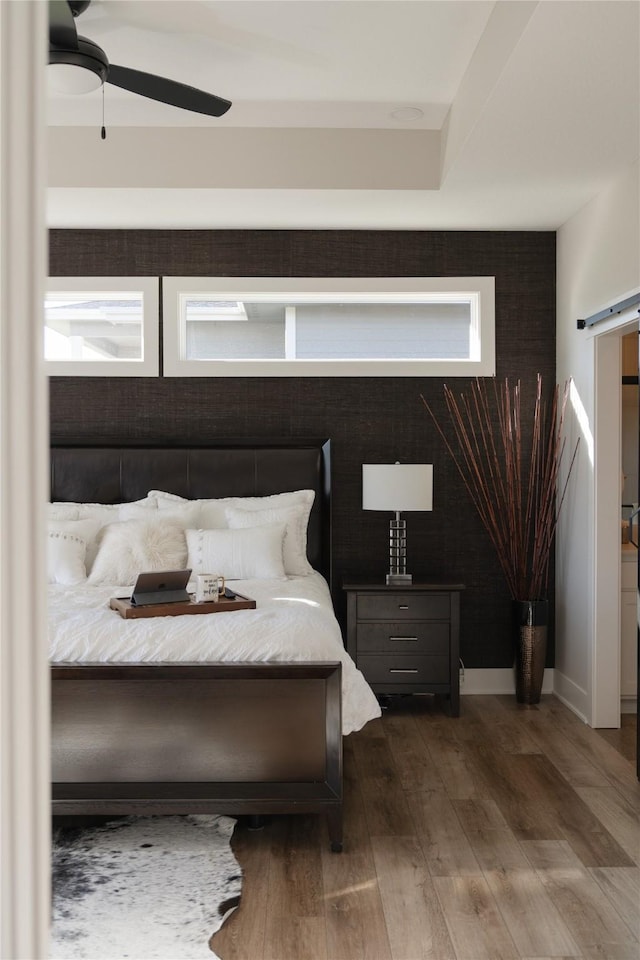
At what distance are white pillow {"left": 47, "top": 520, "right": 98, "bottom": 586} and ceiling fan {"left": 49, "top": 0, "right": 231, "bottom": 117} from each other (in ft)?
6.82

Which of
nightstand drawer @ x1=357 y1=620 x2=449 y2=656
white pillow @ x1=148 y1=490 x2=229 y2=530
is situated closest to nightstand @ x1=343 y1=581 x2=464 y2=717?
nightstand drawer @ x1=357 y1=620 x2=449 y2=656

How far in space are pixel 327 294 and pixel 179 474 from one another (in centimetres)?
142

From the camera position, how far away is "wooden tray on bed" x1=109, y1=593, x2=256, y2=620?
10.4 feet

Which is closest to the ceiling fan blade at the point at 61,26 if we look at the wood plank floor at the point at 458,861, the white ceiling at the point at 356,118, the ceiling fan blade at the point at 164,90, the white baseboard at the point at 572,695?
the ceiling fan blade at the point at 164,90

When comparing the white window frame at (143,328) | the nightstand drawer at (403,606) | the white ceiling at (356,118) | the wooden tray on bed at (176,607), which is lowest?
the nightstand drawer at (403,606)

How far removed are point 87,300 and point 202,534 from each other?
1.82m

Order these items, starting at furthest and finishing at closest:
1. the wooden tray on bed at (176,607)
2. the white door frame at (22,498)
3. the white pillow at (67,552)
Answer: the white pillow at (67,552) → the wooden tray on bed at (176,607) → the white door frame at (22,498)

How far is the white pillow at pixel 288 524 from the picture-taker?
4480mm

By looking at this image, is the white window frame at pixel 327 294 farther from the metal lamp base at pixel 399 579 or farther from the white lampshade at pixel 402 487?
the metal lamp base at pixel 399 579

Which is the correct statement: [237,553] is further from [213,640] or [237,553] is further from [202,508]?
[213,640]

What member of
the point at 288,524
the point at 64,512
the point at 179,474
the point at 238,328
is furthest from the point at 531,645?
the point at 64,512

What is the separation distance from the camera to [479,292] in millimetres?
5094

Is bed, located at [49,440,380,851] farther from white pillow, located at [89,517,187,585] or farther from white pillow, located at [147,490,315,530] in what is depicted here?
white pillow, located at [147,490,315,530]

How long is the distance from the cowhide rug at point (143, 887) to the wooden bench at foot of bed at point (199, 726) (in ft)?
0.68
